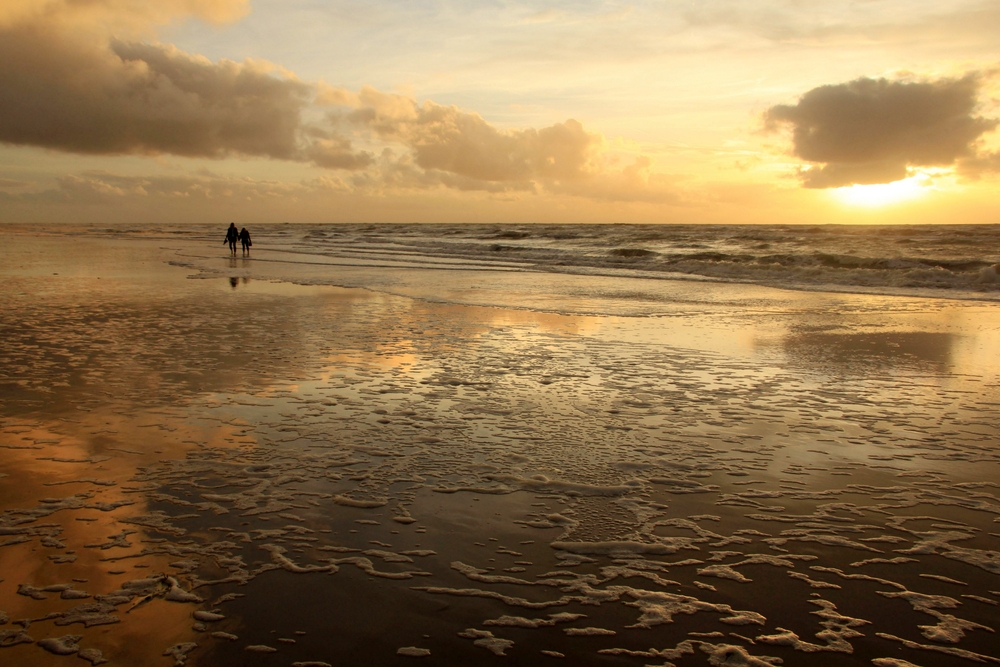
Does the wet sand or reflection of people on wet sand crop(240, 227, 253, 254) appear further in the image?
reflection of people on wet sand crop(240, 227, 253, 254)

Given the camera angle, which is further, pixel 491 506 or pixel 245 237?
pixel 245 237

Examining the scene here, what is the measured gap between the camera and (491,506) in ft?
15.2

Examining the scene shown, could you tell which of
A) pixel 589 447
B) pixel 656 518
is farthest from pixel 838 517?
pixel 589 447

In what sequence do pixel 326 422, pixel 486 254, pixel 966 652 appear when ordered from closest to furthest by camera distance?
pixel 966 652, pixel 326 422, pixel 486 254

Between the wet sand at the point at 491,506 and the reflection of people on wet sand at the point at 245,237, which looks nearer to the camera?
the wet sand at the point at 491,506

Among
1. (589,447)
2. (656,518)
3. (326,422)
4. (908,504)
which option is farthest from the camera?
(326,422)

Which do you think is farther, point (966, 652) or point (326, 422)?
point (326, 422)

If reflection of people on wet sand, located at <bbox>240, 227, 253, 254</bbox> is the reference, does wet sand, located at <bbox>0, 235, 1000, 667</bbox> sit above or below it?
below

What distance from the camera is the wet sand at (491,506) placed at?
3260 mm

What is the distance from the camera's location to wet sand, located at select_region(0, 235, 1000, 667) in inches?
128

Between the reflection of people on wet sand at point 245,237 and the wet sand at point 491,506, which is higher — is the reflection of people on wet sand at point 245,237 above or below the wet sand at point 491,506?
above

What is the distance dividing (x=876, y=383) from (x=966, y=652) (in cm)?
622

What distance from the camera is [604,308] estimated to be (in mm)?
16266

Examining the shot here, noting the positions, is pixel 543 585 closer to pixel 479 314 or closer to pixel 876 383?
pixel 876 383
